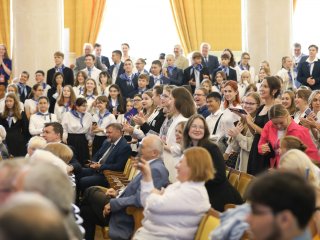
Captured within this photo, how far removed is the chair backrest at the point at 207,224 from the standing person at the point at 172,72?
934cm

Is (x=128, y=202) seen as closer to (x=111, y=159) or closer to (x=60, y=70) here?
(x=111, y=159)

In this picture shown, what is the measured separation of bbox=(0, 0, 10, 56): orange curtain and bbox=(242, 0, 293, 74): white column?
298 inches

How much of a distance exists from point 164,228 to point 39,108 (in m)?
6.87

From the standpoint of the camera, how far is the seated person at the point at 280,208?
2.54 meters

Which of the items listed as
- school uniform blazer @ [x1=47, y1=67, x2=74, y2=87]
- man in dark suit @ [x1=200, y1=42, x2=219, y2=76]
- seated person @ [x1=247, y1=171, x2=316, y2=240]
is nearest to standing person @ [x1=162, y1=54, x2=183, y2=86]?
man in dark suit @ [x1=200, y1=42, x2=219, y2=76]

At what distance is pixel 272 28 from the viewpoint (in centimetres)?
1630

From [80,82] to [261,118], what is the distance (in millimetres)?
6225

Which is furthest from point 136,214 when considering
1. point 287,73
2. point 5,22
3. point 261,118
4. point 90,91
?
point 5,22

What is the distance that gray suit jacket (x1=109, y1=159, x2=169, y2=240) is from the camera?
20.0 ft

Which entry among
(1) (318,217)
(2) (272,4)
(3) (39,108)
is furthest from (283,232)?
(2) (272,4)

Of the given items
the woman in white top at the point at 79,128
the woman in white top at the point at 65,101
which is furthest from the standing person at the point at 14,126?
the woman in white top at the point at 79,128

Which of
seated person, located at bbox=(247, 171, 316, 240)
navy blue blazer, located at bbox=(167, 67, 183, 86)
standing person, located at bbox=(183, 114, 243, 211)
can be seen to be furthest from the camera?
navy blue blazer, located at bbox=(167, 67, 183, 86)

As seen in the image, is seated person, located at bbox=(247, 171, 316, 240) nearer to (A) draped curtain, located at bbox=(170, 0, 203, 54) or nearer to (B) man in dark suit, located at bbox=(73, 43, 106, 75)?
(B) man in dark suit, located at bbox=(73, 43, 106, 75)

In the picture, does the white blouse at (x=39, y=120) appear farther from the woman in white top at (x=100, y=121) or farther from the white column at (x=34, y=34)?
the white column at (x=34, y=34)
